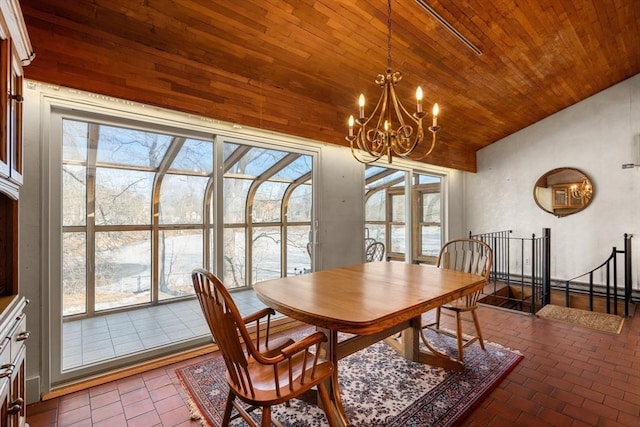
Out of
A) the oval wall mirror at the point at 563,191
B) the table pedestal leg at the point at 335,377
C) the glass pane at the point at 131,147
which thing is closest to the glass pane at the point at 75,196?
the glass pane at the point at 131,147

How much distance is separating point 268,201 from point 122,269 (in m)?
2.10

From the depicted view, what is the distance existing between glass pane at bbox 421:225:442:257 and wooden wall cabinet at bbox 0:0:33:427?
5457mm

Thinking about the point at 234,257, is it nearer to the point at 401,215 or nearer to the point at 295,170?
the point at 295,170

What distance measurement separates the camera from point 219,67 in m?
2.68

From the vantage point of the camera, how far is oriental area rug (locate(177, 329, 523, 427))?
6.16ft

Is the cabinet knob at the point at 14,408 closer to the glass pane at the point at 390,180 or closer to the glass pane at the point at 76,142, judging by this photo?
the glass pane at the point at 76,142

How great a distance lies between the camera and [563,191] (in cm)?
503

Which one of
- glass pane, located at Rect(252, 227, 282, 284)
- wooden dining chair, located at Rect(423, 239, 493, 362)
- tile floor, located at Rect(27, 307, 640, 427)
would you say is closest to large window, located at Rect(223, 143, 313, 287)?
glass pane, located at Rect(252, 227, 282, 284)

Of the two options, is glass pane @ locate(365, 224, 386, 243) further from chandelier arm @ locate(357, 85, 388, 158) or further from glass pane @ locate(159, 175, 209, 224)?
chandelier arm @ locate(357, 85, 388, 158)

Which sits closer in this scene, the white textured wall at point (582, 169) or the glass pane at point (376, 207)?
the white textured wall at point (582, 169)

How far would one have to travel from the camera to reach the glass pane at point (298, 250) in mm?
4028

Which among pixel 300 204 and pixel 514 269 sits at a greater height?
pixel 300 204

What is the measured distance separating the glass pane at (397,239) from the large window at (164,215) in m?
2.15

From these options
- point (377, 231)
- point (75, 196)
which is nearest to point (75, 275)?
point (75, 196)
